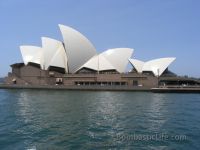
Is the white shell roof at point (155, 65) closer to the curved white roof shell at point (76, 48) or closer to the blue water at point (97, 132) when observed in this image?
the curved white roof shell at point (76, 48)

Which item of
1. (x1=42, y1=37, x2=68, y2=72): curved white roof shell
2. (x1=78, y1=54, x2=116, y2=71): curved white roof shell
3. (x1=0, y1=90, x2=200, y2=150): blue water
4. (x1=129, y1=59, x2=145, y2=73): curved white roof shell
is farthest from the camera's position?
(x1=78, y1=54, x2=116, y2=71): curved white roof shell

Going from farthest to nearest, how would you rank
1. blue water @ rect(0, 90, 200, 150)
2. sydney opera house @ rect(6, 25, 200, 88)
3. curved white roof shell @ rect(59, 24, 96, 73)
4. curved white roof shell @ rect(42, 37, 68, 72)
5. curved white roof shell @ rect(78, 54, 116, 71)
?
curved white roof shell @ rect(78, 54, 116, 71)
curved white roof shell @ rect(42, 37, 68, 72)
sydney opera house @ rect(6, 25, 200, 88)
curved white roof shell @ rect(59, 24, 96, 73)
blue water @ rect(0, 90, 200, 150)

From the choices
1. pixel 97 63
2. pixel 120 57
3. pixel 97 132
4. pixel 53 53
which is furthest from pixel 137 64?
pixel 97 132

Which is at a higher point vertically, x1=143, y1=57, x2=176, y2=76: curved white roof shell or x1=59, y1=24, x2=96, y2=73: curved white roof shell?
x1=59, y1=24, x2=96, y2=73: curved white roof shell

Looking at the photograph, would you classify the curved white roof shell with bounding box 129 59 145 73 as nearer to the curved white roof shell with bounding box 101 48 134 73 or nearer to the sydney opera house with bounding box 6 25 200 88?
the sydney opera house with bounding box 6 25 200 88

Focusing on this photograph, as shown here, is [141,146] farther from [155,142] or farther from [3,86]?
[3,86]

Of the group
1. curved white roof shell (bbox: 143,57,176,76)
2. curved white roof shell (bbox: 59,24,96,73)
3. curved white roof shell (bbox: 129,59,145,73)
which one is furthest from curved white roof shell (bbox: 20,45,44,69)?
curved white roof shell (bbox: 143,57,176,76)

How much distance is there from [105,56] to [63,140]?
203 ft

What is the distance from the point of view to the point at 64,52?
7606 centimetres

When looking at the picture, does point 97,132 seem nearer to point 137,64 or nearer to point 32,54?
point 137,64

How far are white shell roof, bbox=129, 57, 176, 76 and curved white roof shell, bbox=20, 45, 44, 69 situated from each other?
20.9 metres

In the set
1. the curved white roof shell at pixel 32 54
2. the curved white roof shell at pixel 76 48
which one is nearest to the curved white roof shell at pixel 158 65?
the curved white roof shell at pixel 76 48

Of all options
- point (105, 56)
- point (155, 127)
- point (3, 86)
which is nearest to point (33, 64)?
point (3, 86)

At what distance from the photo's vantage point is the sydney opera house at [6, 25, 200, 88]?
7325 cm
